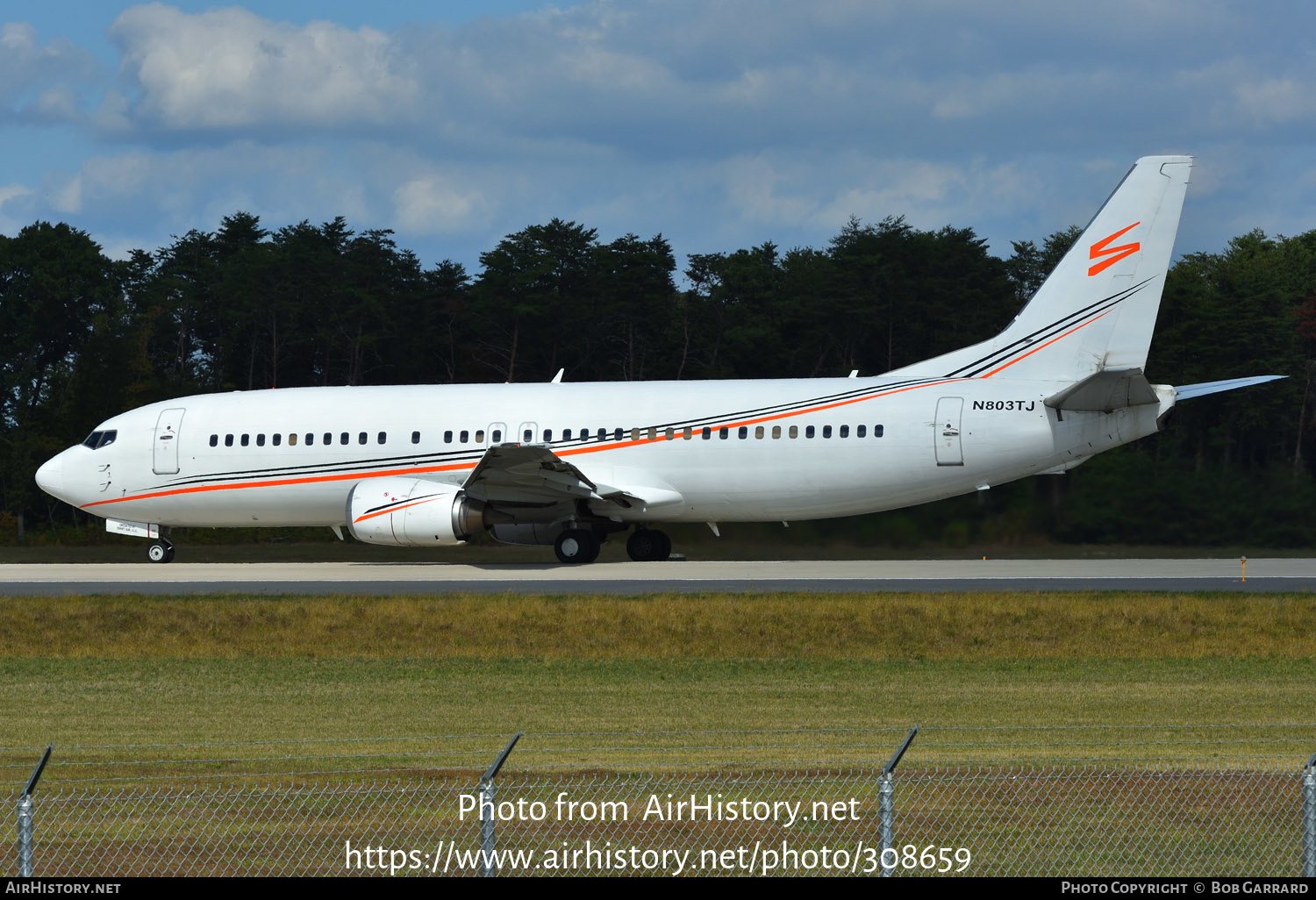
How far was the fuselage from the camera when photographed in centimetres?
2811

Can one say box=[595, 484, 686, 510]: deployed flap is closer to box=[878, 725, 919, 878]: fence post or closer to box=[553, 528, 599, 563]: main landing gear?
box=[553, 528, 599, 563]: main landing gear

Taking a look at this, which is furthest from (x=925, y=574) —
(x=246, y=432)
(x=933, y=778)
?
(x=933, y=778)

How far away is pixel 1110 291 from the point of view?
91.0 ft

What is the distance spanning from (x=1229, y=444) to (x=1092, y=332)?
1197 centimetres

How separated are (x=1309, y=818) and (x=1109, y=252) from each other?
21919 millimetres

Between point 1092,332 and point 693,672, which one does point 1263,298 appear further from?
point 693,672

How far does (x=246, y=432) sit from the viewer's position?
31.7 m

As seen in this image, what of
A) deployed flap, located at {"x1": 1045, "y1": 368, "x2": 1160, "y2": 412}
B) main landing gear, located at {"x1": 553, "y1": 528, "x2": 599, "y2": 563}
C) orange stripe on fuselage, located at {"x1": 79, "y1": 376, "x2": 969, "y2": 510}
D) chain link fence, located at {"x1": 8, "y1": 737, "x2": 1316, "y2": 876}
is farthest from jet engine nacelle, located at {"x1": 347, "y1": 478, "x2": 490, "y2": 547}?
chain link fence, located at {"x1": 8, "y1": 737, "x2": 1316, "y2": 876}

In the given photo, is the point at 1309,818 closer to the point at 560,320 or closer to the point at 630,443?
the point at 630,443

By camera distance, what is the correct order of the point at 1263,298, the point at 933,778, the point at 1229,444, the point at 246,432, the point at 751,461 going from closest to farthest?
the point at 933,778 < the point at 751,461 < the point at 246,432 < the point at 1229,444 < the point at 1263,298

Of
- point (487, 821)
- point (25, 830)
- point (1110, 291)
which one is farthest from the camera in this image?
point (1110, 291)

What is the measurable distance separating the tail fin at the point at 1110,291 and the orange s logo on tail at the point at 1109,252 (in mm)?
17

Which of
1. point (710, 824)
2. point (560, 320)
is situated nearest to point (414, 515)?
point (710, 824)

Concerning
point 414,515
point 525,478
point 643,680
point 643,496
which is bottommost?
point 643,680
